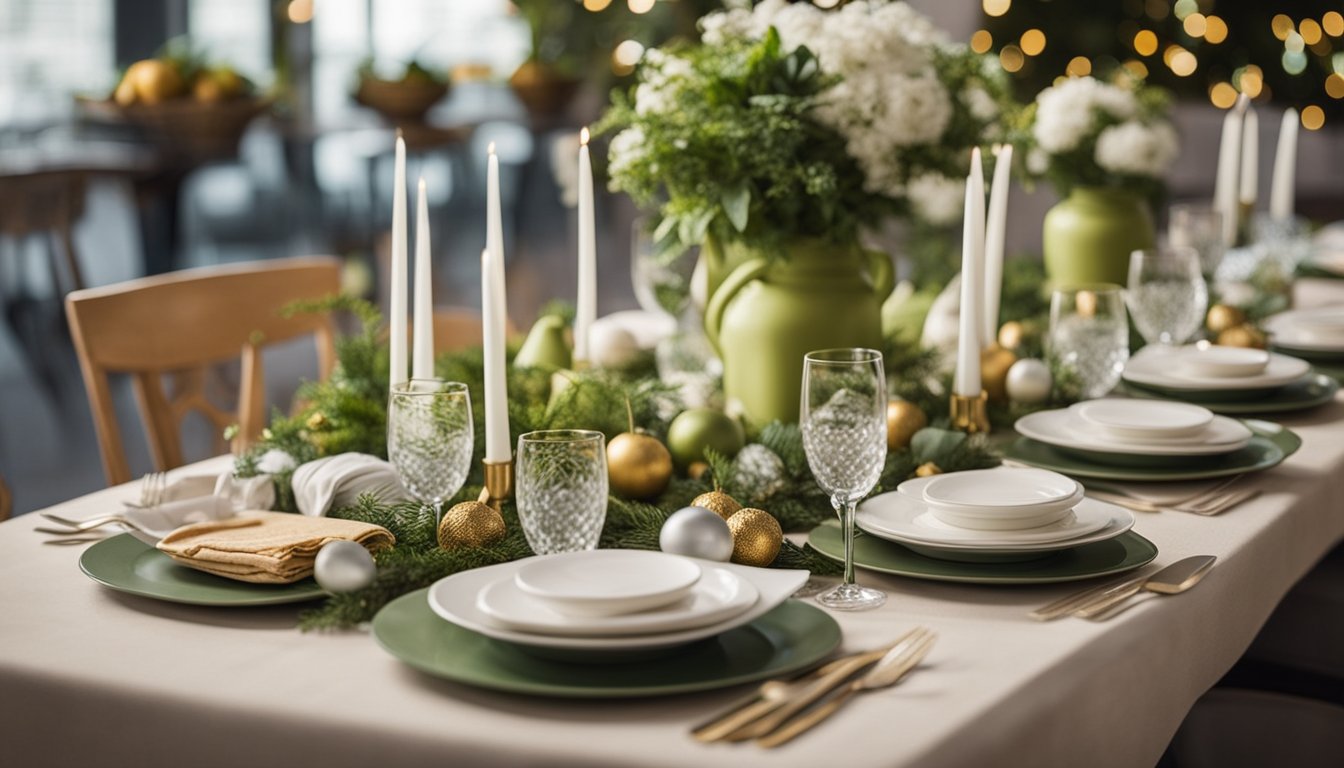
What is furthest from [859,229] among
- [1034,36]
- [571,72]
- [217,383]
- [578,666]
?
[571,72]

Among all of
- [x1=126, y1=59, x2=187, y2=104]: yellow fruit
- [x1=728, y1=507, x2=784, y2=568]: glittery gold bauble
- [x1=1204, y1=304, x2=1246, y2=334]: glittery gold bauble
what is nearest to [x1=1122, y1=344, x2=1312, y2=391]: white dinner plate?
[x1=1204, y1=304, x2=1246, y2=334]: glittery gold bauble

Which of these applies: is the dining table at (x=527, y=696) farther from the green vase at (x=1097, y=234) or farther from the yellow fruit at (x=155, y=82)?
the yellow fruit at (x=155, y=82)

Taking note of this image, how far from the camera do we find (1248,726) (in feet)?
5.48

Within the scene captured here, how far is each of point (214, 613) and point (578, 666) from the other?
0.34 metres

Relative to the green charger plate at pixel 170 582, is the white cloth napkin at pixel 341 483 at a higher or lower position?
higher

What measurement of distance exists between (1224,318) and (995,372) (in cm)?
65

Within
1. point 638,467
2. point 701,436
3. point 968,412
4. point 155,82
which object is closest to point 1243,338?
point 968,412

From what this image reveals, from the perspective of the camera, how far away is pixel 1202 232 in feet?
8.05

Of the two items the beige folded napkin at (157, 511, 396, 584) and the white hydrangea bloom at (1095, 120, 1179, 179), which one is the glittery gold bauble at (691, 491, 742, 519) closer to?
the beige folded napkin at (157, 511, 396, 584)

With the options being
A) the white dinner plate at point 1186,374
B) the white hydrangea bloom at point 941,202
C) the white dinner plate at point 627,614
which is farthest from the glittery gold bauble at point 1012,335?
the white dinner plate at point 627,614

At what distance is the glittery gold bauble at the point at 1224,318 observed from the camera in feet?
7.34

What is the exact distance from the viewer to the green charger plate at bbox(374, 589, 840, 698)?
2.97ft

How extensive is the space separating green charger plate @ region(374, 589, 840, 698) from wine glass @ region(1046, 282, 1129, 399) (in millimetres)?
851

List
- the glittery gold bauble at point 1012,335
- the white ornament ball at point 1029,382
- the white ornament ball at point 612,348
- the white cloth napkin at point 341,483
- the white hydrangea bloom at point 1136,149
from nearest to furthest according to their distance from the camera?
the white cloth napkin at point 341,483, the white ornament ball at point 1029,382, the white ornament ball at point 612,348, the glittery gold bauble at point 1012,335, the white hydrangea bloom at point 1136,149
